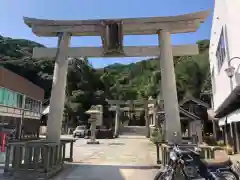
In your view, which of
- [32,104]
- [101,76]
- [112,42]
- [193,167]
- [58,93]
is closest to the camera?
[193,167]

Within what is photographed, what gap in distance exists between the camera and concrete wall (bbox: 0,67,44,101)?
51.5 feet

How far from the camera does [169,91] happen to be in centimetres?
758

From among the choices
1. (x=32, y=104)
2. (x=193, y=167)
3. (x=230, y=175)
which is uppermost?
(x=32, y=104)

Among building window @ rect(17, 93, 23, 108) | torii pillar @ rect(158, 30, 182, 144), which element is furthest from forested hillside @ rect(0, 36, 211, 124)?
torii pillar @ rect(158, 30, 182, 144)

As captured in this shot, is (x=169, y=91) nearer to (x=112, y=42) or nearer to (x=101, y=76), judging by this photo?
(x=112, y=42)

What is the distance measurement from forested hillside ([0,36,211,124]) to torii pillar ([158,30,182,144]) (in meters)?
21.6

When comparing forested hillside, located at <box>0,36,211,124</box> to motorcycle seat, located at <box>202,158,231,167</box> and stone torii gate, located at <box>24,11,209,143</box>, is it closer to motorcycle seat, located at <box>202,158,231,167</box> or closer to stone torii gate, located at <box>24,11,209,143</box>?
stone torii gate, located at <box>24,11,209,143</box>

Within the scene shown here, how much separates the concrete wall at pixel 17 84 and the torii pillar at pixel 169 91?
38.7 ft

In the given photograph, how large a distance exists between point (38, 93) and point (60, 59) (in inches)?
661

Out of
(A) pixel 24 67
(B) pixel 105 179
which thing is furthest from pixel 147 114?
(A) pixel 24 67

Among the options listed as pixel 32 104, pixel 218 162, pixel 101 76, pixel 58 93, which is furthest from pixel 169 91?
pixel 101 76

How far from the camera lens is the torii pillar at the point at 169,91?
7.27m

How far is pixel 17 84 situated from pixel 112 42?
1271 cm

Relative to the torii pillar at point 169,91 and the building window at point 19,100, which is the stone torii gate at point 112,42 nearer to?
the torii pillar at point 169,91
